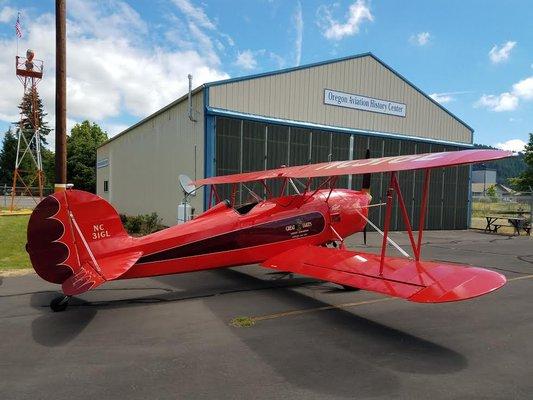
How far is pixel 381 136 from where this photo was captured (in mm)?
20484

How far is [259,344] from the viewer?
4.98m

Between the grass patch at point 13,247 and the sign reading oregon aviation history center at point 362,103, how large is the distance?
13478 millimetres

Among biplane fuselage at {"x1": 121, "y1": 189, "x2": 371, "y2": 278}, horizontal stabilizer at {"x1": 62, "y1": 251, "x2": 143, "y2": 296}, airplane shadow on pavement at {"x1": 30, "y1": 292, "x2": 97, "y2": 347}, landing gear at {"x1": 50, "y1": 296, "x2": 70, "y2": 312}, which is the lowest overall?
airplane shadow on pavement at {"x1": 30, "y1": 292, "x2": 97, "y2": 347}

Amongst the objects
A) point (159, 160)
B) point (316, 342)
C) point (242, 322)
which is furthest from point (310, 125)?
point (316, 342)

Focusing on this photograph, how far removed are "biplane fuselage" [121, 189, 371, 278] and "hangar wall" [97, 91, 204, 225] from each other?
8121mm

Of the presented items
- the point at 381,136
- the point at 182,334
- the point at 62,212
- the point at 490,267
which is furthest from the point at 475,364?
the point at 381,136

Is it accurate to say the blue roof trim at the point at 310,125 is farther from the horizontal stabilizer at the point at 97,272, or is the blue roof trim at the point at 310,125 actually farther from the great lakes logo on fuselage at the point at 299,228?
the horizontal stabilizer at the point at 97,272

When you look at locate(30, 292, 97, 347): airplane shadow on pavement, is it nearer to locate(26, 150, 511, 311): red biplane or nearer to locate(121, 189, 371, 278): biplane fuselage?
locate(26, 150, 511, 311): red biplane

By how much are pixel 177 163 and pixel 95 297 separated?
11.2 metres

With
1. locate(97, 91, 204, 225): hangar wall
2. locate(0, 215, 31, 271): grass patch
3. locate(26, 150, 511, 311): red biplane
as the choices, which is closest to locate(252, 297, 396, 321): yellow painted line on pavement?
locate(26, 150, 511, 311): red biplane

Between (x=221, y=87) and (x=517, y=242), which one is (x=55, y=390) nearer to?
(x=221, y=87)

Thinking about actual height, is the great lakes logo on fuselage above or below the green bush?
above

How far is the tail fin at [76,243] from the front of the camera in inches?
229

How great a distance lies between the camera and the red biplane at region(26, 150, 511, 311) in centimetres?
516
